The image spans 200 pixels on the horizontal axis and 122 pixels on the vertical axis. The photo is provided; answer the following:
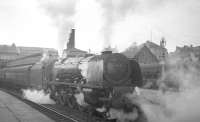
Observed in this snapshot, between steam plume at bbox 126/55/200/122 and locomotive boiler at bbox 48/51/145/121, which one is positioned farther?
locomotive boiler at bbox 48/51/145/121

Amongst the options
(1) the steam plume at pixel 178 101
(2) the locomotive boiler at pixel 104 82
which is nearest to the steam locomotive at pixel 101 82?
(2) the locomotive boiler at pixel 104 82

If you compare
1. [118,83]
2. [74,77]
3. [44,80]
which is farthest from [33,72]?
[118,83]

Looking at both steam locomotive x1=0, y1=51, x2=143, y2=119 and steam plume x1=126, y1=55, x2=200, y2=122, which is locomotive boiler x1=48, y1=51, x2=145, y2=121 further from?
steam plume x1=126, y1=55, x2=200, y2=122

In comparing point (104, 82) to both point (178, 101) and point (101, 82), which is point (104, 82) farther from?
point (178, 101)

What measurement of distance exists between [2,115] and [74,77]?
390 centimetres

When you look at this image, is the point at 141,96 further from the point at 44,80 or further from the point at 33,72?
the point at 33,72

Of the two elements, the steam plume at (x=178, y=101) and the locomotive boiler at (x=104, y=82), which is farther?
the locomotive boiler at (x=104, y=82)

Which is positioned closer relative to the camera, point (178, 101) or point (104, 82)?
point (178, 101)

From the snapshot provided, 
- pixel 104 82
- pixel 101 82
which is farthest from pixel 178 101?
pixel 101 82

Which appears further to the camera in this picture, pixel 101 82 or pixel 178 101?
pixel 101 82

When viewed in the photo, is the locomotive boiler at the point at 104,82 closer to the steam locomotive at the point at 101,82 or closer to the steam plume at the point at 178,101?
the steam locomotive at the point at 101,82

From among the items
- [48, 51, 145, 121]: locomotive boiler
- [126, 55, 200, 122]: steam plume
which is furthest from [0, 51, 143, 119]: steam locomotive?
[126, 55, 200, 122]: steam plume

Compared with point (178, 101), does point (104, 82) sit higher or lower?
higher

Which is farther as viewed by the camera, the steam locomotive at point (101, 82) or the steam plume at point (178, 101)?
A: the steam locomotive at point (101, 82)
